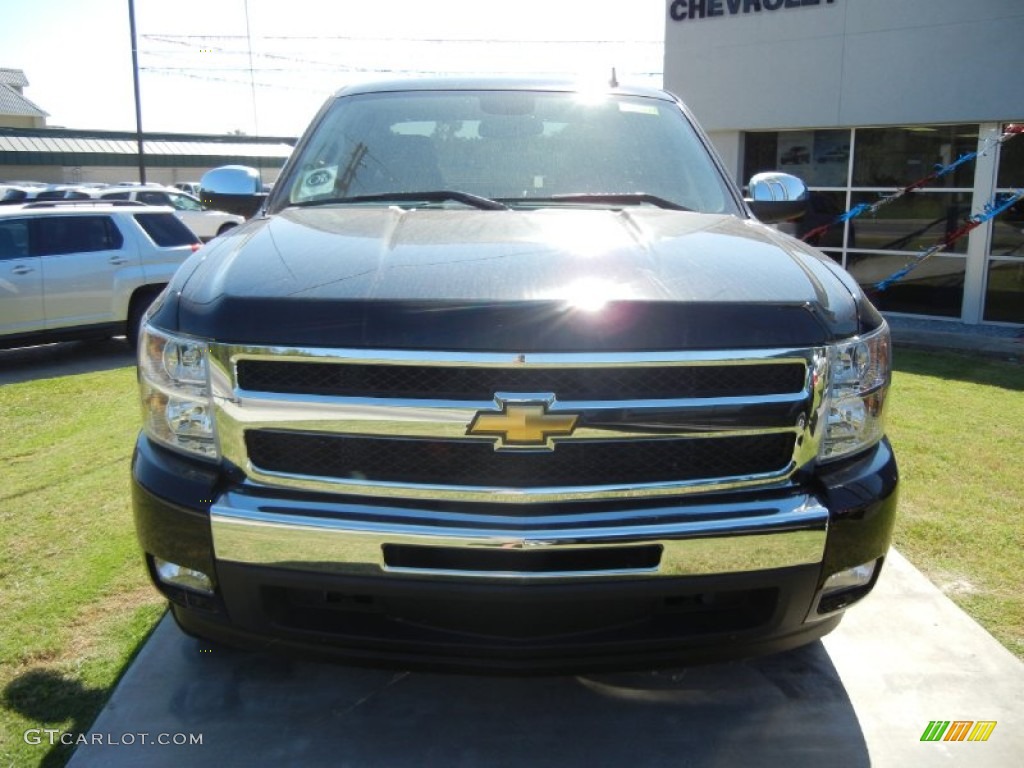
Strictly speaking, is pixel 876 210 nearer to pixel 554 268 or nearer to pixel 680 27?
pixel 680 27

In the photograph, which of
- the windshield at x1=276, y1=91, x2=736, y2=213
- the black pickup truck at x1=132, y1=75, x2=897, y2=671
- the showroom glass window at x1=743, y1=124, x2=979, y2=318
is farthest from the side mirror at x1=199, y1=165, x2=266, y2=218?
the showroom glass window at x1=743, y1=124, x2=979, y2=318

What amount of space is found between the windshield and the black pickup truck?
39.6 inches

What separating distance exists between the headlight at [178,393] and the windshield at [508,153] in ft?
4.01

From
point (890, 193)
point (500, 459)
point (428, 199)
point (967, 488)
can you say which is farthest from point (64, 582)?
point (890, 193)

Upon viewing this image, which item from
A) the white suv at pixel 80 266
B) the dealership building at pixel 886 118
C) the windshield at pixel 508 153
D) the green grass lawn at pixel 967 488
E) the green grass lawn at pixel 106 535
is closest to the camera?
the green grass lawn at pixel 106 535

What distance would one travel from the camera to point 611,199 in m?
3.28

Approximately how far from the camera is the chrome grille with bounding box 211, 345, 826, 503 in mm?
2127

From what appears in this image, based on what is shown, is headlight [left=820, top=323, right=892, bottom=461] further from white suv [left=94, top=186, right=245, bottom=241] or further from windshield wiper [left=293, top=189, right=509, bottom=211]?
white suv [left=94, top=186, right=245, bottom=241]

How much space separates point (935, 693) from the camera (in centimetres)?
292

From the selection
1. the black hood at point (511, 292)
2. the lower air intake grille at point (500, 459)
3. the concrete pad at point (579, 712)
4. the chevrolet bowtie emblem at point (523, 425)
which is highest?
the black hood at point (511, 292)

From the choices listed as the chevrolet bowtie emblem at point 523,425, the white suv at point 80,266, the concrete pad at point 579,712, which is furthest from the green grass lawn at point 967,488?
the white suv at point 80,266

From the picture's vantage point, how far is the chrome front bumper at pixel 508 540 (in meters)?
2.13

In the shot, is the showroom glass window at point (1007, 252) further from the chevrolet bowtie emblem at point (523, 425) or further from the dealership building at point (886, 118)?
the chevrolet bowtie emblem at point (523, 425)

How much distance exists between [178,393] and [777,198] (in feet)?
8.98
